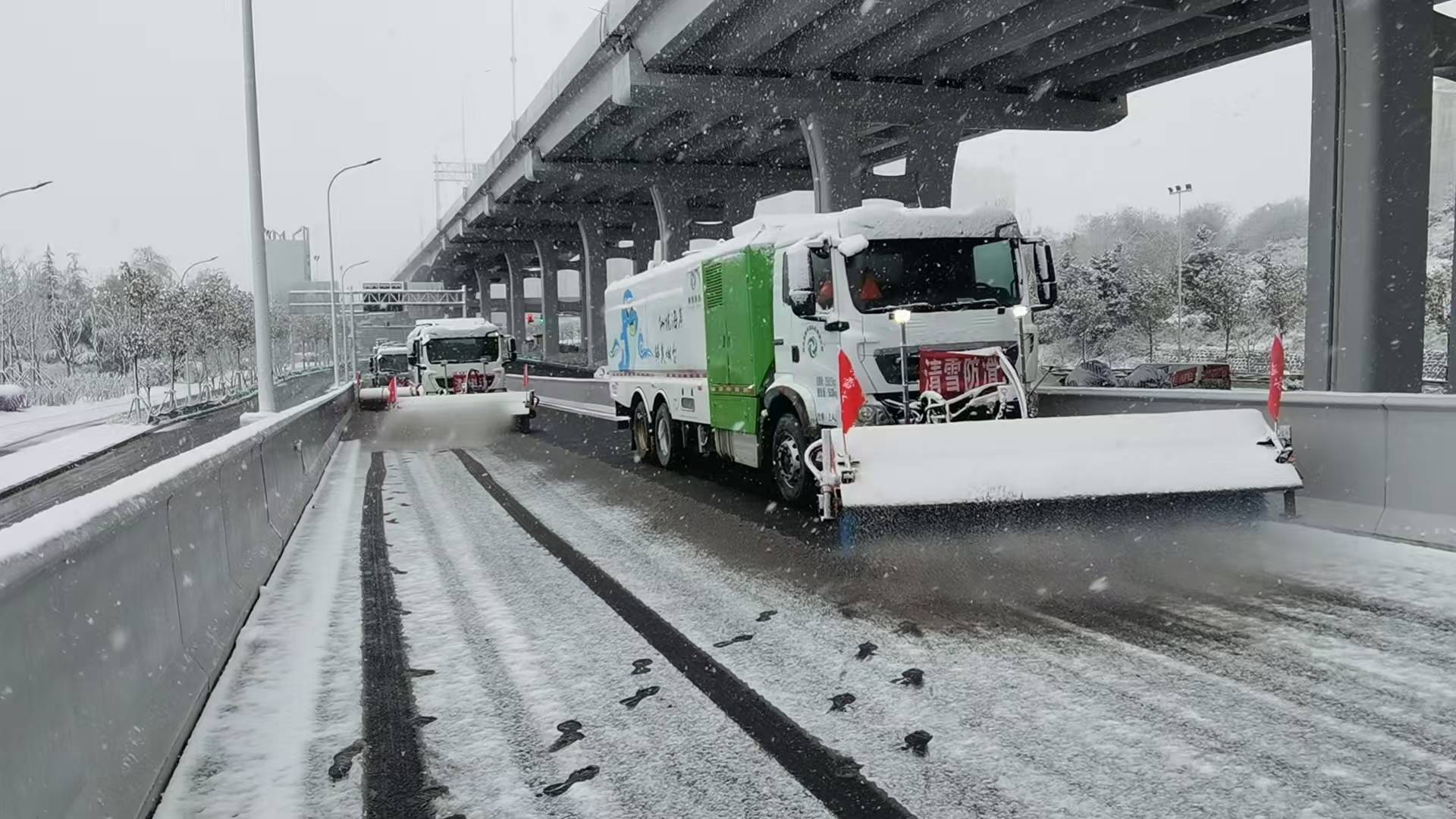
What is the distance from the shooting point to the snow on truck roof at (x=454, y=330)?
29.6 m

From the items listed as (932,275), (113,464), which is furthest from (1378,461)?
(113,464)

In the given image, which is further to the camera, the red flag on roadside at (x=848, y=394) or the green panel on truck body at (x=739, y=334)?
the green panel on truck body at (x=739, y=334)

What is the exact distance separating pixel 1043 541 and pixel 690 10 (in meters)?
18.5

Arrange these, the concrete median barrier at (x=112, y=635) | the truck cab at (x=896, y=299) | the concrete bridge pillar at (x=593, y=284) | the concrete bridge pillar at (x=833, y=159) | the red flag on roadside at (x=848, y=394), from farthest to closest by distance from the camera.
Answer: the concrete bridge pillar at (x=593, y=284) < the concrete bridge pillar at (x=833, y=159) < the truck cab at (x=896, y=299) < the red flag on roadside at (x=848, y=394) < the concrete median barrier at (x=112, y=635)

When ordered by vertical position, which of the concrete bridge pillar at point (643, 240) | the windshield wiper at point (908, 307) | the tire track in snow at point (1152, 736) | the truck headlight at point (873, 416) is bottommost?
the tire track in snow at point (1152, 736)

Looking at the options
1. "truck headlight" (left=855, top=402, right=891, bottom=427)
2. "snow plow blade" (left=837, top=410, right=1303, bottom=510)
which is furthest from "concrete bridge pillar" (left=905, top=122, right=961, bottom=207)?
"snow plow blade" (left=837, top=410, right=1303, bottom=510)

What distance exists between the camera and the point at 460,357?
1163 inches

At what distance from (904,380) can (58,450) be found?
27315 mm

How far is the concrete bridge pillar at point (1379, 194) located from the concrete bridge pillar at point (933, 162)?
18.5 m

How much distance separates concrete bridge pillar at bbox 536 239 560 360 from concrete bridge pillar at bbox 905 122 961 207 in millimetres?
42336

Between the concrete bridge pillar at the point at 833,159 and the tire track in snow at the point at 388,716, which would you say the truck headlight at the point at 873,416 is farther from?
the concrete bridge pillar at the point at 833,159

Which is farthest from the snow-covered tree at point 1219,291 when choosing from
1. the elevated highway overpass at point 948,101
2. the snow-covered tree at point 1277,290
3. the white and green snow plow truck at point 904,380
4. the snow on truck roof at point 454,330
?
the white and green snow plow truck at point 904,380

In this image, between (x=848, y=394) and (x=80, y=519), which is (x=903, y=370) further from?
(x=80, y=519)

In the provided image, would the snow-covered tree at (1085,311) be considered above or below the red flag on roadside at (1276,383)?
above
